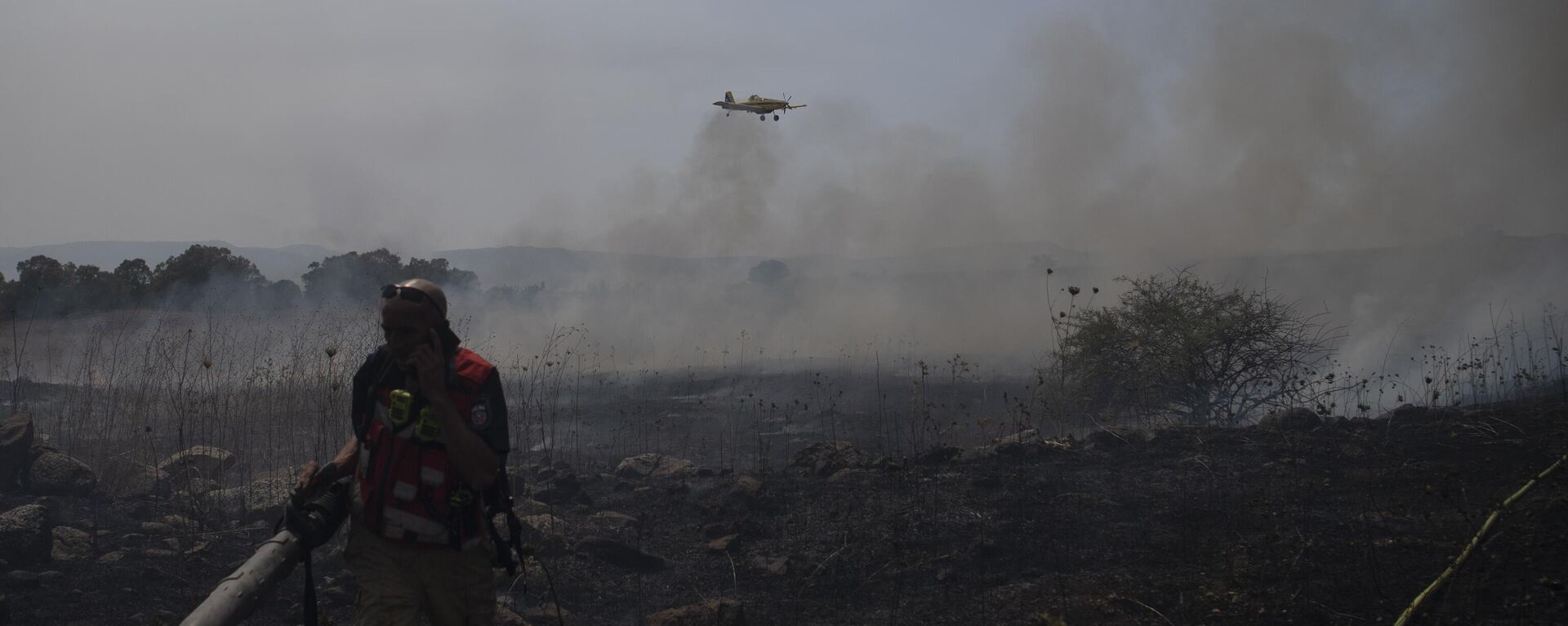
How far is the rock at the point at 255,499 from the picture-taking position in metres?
8.72

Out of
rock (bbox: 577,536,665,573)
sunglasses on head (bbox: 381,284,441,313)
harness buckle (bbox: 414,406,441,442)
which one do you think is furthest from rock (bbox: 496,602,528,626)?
sunglasses on head (bbox: 381,284,441,313)

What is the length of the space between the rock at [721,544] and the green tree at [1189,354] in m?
6.21

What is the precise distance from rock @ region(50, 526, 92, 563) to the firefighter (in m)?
5.65

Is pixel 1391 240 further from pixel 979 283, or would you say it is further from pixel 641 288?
pixel 641 288

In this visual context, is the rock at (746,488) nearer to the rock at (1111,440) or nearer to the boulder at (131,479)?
the rock at (1111,440)

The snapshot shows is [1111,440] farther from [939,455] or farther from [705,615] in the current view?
[705,615]

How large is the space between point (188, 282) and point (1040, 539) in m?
29.9

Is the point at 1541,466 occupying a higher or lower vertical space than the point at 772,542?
higher

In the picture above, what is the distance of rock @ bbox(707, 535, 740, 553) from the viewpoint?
7648 millimetres

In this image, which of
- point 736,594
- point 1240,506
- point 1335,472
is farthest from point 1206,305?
point 736,594

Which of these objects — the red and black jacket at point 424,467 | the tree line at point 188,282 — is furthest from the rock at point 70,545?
the tree line at point 188,282

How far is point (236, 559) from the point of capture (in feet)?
24.9

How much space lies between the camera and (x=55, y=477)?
9.24 meters

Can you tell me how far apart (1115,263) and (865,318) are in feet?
33.9
